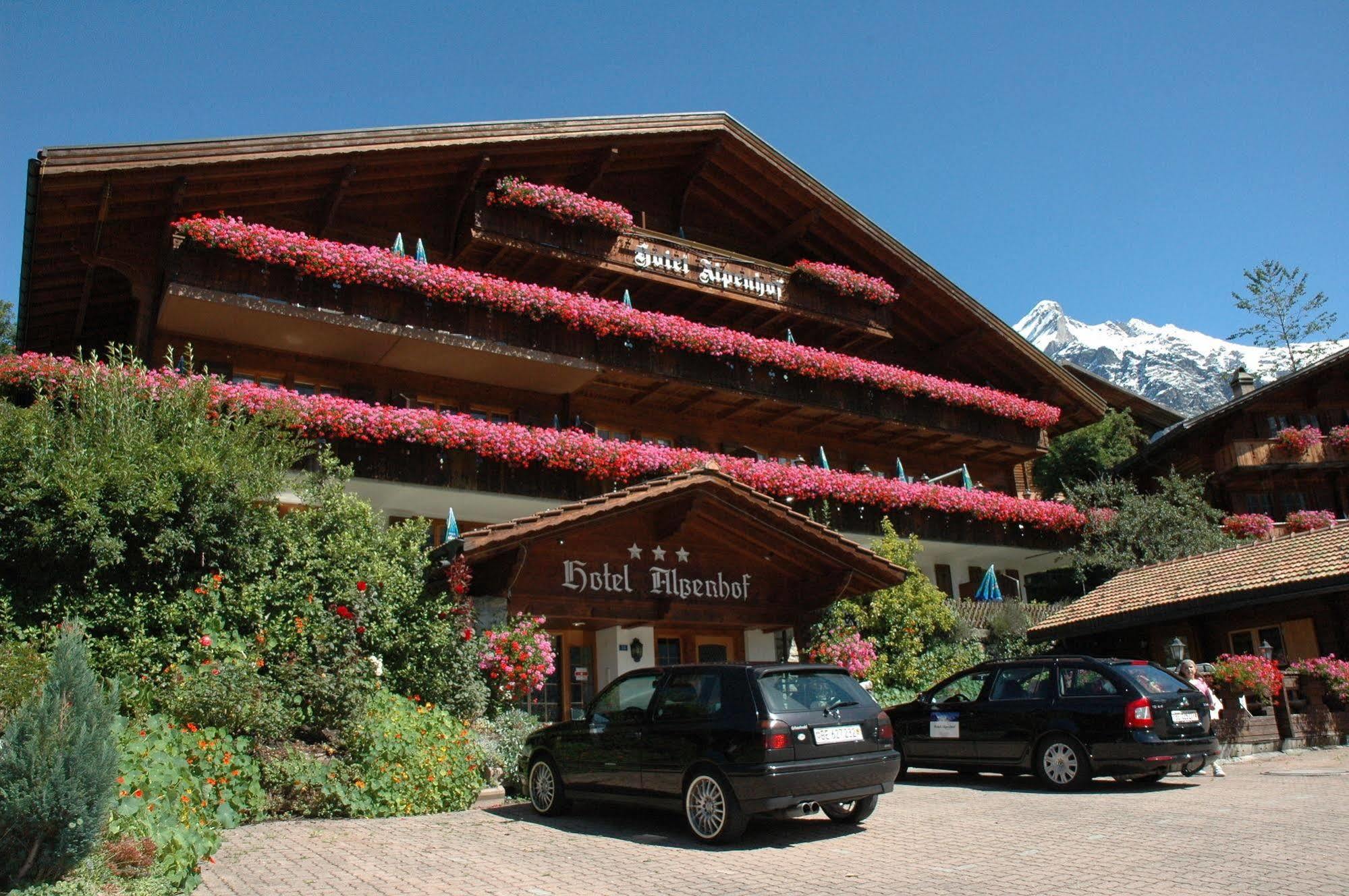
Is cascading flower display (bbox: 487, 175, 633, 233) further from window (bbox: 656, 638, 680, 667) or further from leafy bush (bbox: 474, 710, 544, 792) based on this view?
leafy bush (bbox: 474, 710, 544, 792)

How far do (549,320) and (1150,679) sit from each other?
508 inches

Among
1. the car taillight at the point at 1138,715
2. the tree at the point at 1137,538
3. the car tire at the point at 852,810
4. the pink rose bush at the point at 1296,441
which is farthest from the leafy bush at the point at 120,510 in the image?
the pink rose bush at the point at 1296,441

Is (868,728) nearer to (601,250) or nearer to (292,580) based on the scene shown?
(292,580)

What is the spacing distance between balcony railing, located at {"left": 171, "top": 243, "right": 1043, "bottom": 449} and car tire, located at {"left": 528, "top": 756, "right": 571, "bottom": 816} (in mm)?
10453

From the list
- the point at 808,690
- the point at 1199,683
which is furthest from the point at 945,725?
the point at 808,690

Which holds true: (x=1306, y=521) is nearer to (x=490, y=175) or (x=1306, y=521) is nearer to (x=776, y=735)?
(x=490, y=175)

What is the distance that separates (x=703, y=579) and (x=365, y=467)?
5964 mm

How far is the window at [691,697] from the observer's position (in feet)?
30.6

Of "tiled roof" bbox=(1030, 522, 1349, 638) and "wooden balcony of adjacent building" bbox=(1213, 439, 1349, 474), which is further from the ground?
"wooden balcony of adjacent building" bbox=(1213, 439, 1349, 474)

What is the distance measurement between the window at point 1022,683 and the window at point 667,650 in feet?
21.8

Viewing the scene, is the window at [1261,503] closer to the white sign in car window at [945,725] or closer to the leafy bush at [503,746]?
the white sign in car window at [945,725]

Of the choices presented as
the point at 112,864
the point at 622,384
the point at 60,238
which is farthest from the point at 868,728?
the point at 60,238

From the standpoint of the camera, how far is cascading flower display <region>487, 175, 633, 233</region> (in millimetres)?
21188

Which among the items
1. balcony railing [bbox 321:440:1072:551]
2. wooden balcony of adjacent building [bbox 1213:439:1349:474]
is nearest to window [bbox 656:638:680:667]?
balcony railing [bbox 321:440:1072:551]
